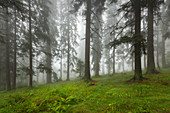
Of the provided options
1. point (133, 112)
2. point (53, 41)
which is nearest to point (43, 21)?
point (53, 41)

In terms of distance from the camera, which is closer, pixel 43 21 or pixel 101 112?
pixel 101 112

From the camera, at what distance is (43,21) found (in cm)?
1052

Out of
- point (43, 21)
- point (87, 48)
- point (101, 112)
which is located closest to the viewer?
point (101, 112)

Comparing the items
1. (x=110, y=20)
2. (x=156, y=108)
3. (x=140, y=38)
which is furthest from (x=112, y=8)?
(x=156, y=108)

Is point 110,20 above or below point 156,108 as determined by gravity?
above

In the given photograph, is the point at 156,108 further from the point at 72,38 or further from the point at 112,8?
the point at 112,8

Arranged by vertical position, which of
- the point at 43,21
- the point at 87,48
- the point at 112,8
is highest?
the point at 112,8

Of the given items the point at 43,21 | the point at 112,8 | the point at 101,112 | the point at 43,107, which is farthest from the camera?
the point at 112,8

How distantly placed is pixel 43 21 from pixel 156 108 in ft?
40.3

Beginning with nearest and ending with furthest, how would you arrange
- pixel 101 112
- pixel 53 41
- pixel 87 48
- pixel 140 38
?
1. pixel 101 112
2. pixel 140 38
3. pixel 87 48
4. pixel 53 41

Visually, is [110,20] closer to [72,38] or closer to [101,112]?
[72,38]

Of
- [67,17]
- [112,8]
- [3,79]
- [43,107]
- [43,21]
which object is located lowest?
[3,79]

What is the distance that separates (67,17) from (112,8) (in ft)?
32.3

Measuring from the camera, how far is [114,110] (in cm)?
285
